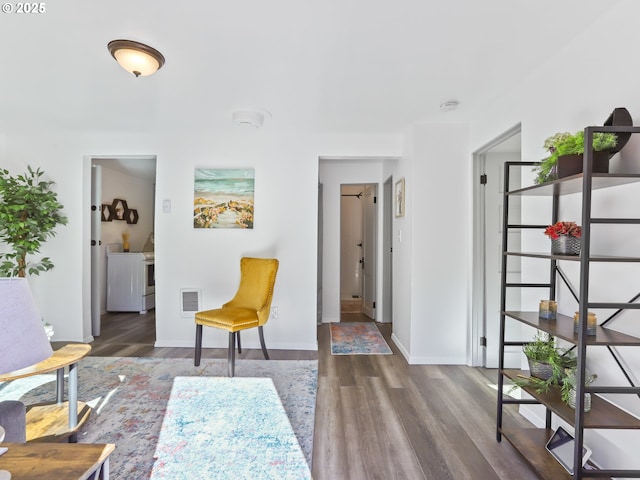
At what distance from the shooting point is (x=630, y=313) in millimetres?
1435

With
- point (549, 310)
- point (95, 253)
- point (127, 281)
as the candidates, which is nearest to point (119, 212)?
point (127, 281)

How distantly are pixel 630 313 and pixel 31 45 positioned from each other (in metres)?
3.48

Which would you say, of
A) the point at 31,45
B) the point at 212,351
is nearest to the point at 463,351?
the point at 212,351

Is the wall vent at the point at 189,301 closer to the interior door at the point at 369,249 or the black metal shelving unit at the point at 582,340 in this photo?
the interior door at the point at 369,249

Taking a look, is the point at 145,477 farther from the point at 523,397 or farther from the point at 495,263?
the point at 495,263

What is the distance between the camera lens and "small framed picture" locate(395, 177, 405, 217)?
11.3 ft

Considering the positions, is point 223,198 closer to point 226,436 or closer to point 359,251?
point 226,436

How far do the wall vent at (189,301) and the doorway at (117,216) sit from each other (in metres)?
1.19

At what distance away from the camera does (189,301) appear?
357 cm

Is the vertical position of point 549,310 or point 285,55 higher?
point 285,55

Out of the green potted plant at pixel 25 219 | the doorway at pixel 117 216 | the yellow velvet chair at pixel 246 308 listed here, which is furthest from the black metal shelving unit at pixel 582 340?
the doorway at pixel 117 216

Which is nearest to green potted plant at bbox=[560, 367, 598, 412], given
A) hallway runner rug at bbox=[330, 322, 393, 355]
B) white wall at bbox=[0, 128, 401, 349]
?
hallway runner rug at bbox=[330, 322, 393, 355]

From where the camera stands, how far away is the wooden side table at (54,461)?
0.81 meters

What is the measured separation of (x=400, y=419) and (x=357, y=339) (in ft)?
5.67
